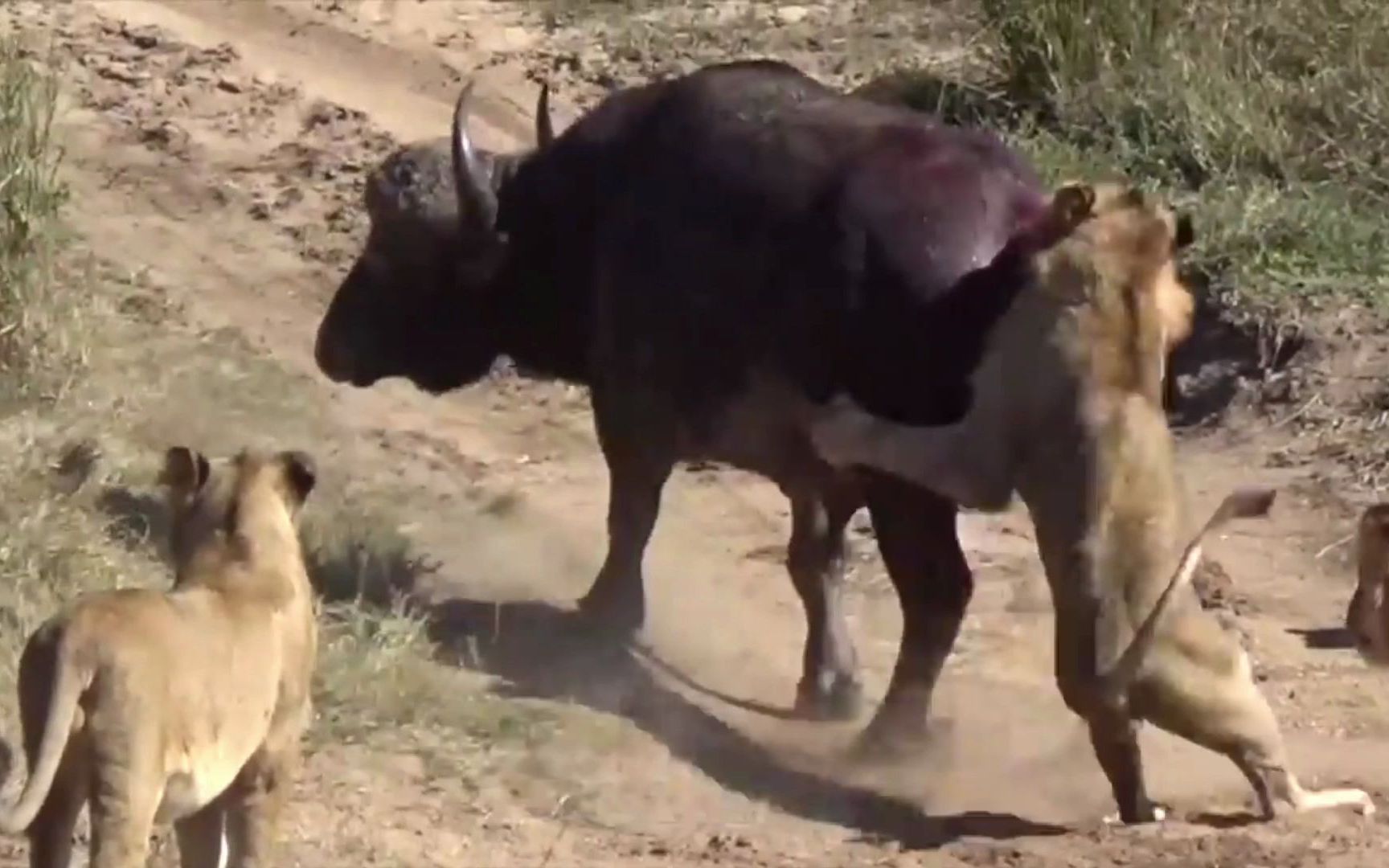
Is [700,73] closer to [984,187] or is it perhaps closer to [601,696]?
[984,187]

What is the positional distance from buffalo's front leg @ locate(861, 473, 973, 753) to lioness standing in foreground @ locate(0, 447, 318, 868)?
2050mm

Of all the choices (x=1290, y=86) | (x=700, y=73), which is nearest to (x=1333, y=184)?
(x=1290, y=86)

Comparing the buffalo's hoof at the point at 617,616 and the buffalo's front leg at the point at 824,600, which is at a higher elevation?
the buffalo's front leg at the point at 824,600

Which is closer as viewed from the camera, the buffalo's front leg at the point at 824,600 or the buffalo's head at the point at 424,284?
the buffalo's front leg at the point at 824,600

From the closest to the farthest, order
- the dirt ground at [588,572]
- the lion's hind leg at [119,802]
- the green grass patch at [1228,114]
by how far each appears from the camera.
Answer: the lion's hind leg at [119,802]
the dirt ground at [588,572]
the green grass patch at [1228,114]

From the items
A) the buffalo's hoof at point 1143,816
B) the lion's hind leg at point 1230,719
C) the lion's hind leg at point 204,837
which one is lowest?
the buffalo's hoof at point 1143,816

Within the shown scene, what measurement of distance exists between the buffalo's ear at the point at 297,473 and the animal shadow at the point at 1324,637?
11.9ft

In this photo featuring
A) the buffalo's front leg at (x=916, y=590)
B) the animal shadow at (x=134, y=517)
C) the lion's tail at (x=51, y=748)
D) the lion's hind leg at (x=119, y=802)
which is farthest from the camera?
the animal shadow at (x=134, y=517)

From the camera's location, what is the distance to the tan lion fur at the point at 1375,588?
627 cm

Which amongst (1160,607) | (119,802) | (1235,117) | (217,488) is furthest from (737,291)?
(1235,117)

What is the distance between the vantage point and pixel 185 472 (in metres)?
6.46

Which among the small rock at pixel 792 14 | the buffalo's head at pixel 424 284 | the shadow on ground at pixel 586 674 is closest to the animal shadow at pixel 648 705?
the shadow on ground at pixel 586 674

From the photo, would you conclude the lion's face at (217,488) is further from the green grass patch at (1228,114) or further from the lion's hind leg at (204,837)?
the green grass patch at (1228,114)

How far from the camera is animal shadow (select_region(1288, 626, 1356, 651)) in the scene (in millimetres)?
8953
